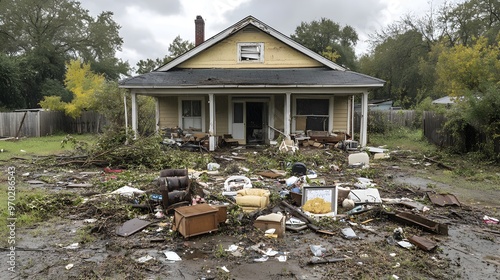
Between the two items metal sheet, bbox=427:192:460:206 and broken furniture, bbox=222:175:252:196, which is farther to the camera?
broken furniture, bbox=222:175:252:196

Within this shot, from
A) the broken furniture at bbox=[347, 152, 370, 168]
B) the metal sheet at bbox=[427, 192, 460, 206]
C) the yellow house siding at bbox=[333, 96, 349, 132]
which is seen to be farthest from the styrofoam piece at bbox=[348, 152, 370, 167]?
the yellow house siding at bbox=[333, 96, 349, 132]

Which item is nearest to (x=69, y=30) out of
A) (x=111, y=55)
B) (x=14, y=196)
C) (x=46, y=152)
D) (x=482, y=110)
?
(x=111, y=55)

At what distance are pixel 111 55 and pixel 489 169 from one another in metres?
44.1

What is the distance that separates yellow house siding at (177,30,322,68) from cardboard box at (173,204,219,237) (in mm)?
11601

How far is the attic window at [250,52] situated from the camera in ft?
51.1

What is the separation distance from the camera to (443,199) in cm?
655

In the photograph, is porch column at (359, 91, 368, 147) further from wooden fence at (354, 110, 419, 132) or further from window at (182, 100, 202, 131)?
window at (182, 100, 202, 131)

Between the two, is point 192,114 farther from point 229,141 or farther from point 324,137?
point 324,137

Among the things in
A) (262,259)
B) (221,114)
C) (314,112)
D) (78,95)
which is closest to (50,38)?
(78,95)

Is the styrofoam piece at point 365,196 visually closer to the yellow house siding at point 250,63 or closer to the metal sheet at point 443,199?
the metal sheet at point 443,199

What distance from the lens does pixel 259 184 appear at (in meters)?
7.86

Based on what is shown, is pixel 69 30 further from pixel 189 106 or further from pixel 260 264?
pixel 260 264

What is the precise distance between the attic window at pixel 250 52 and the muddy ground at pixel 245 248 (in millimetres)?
10203

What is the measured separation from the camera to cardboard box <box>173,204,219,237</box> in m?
4.75
